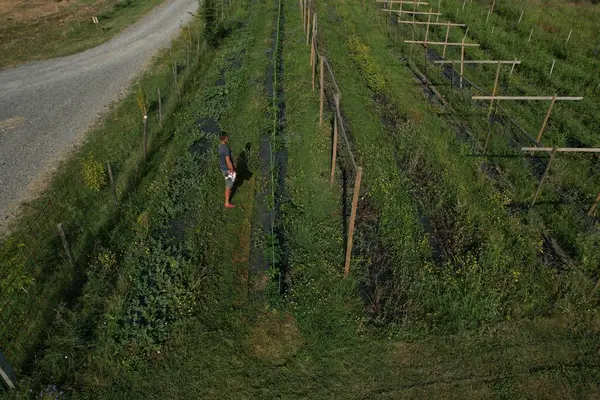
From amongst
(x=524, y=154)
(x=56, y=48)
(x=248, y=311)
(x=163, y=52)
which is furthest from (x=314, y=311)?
(x=56, y=48)

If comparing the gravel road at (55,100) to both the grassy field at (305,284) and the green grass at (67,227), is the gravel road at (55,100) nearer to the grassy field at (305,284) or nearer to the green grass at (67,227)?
the green grass at (67,227)

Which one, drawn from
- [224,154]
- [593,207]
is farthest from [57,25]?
[593,207]

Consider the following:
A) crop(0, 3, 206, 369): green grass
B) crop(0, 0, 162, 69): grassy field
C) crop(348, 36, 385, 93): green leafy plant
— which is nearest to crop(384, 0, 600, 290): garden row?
crop(348, 36, 385, 93): green leafy plant

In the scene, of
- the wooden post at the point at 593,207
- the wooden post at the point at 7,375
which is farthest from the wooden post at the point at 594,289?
the wooden post at the point at 7,375

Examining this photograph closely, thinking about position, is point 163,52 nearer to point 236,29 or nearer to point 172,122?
point 236,29

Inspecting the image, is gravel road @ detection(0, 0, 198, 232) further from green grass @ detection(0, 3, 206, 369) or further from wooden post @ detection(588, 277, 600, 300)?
wooden post @ detection(588, 277, 600, 300)
